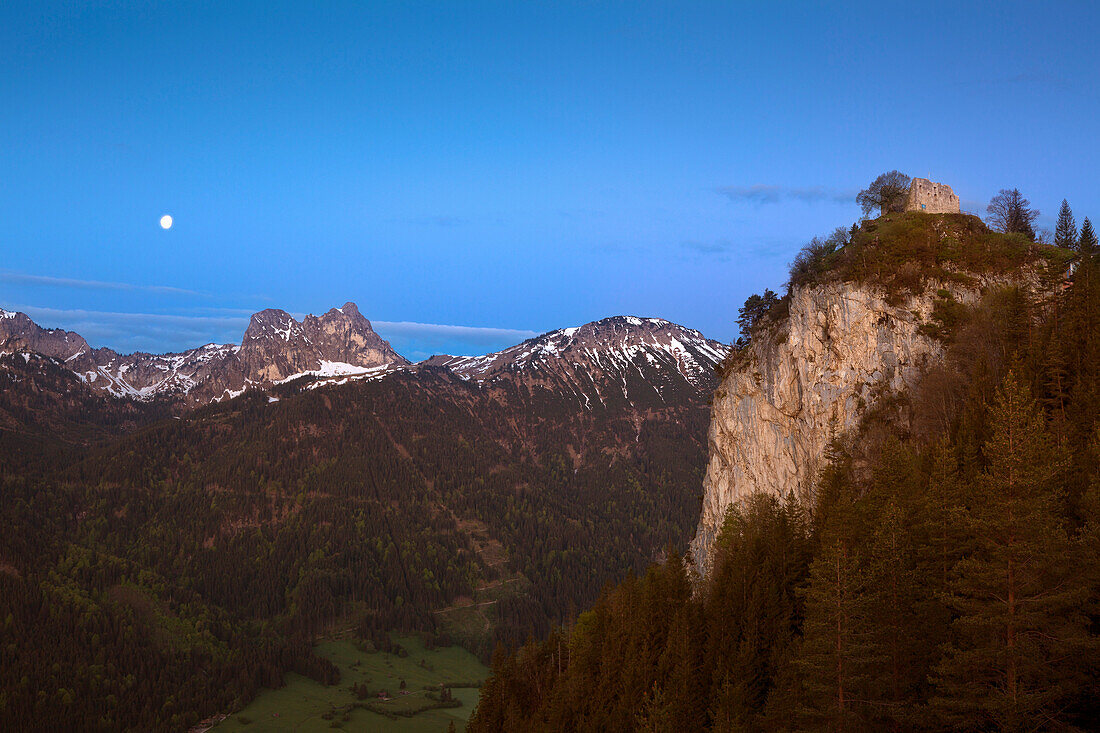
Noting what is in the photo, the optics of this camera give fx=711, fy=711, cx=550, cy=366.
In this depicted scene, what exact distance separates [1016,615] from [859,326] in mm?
42181

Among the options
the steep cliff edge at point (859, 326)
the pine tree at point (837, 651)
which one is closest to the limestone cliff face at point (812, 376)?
the steep cliff edge at point (859, 326)

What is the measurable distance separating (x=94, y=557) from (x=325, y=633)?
61013 millimetres

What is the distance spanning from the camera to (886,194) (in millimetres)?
85938

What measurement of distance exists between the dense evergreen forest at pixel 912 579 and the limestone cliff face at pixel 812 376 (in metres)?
1.94

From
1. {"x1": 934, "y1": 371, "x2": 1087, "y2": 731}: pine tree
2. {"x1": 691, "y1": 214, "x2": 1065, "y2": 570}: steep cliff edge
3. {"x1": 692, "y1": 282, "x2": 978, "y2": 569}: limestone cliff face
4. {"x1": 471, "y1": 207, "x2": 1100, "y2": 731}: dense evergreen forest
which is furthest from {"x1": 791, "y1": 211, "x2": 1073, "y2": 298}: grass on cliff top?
{"x1": 934, "y1": 371, "x2": 1087, "y2": 731}: pine tree

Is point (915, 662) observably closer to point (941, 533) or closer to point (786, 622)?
point (941, 533)

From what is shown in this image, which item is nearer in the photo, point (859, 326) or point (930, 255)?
point (859, 326)

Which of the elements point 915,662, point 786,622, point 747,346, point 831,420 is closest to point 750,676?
point 786,622

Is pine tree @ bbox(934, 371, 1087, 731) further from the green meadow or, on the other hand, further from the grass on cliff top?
the green meadow

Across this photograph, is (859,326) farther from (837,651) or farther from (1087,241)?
(837,651)

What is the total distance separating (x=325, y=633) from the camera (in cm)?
18638

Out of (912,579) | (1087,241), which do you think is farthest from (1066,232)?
(912,579)

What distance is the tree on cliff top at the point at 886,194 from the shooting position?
84562 millimetres

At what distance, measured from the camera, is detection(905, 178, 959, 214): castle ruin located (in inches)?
3162
